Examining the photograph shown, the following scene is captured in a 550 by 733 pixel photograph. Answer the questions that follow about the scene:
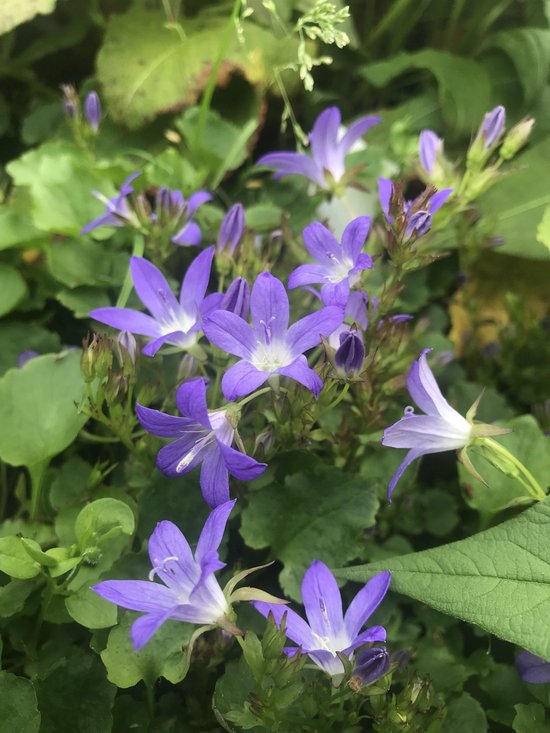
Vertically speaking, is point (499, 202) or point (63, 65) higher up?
point (63, 65)

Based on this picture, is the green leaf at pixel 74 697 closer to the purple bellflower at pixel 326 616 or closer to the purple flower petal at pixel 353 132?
the purple bellflower at pixel 326 616

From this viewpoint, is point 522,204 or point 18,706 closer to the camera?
point 18,706

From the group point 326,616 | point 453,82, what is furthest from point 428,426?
point 453,82

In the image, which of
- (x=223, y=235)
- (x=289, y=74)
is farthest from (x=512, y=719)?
(x=289, y=74)

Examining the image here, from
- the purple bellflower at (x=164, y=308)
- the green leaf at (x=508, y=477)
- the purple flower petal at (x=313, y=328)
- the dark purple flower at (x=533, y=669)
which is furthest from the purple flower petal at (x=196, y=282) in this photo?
the dark purple flower at (x=533, y=669)

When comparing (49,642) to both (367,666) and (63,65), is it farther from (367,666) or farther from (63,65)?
(63,65)

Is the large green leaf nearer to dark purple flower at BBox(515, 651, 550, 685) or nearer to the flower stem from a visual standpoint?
the flower stem

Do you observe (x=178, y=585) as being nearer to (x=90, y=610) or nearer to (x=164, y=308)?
(x=90, y=610)
